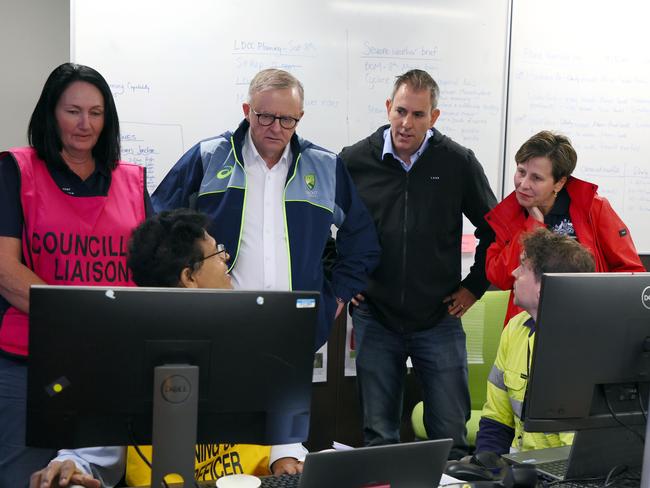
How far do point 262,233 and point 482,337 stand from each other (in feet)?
4.37

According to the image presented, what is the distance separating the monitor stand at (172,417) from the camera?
1.31 m

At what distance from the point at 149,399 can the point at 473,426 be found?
2100mm

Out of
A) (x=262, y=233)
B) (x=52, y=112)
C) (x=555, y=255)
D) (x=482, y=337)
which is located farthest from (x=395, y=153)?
(x=52, y=112)

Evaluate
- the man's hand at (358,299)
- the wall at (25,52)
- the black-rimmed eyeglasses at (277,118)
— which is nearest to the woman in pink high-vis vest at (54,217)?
the black-rimmed eyeglasses at (277,118)

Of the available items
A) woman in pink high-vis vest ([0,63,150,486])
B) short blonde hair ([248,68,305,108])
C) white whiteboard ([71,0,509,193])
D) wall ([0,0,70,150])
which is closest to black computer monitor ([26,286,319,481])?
woman in pink high-vis vest ([0,63,150,486])

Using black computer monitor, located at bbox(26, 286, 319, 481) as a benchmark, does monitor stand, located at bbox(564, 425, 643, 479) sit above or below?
below

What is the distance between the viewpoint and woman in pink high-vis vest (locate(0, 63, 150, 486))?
2102 mm

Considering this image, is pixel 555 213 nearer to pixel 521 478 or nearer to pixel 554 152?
pixel 554 152

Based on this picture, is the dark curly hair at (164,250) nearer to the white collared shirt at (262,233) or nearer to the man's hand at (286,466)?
the man's hand at (286,466)

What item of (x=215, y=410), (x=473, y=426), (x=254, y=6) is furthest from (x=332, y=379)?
(x=215, y=410)

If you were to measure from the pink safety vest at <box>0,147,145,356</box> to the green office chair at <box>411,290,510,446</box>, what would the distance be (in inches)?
68.2

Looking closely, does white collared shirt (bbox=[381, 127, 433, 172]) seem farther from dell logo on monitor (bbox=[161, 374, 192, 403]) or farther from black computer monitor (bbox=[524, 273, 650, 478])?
dell logo on monitor (bbox=[161, 374, 192, 403])

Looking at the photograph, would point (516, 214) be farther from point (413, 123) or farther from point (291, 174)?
point (291, 174)

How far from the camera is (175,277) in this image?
1.63 metres
